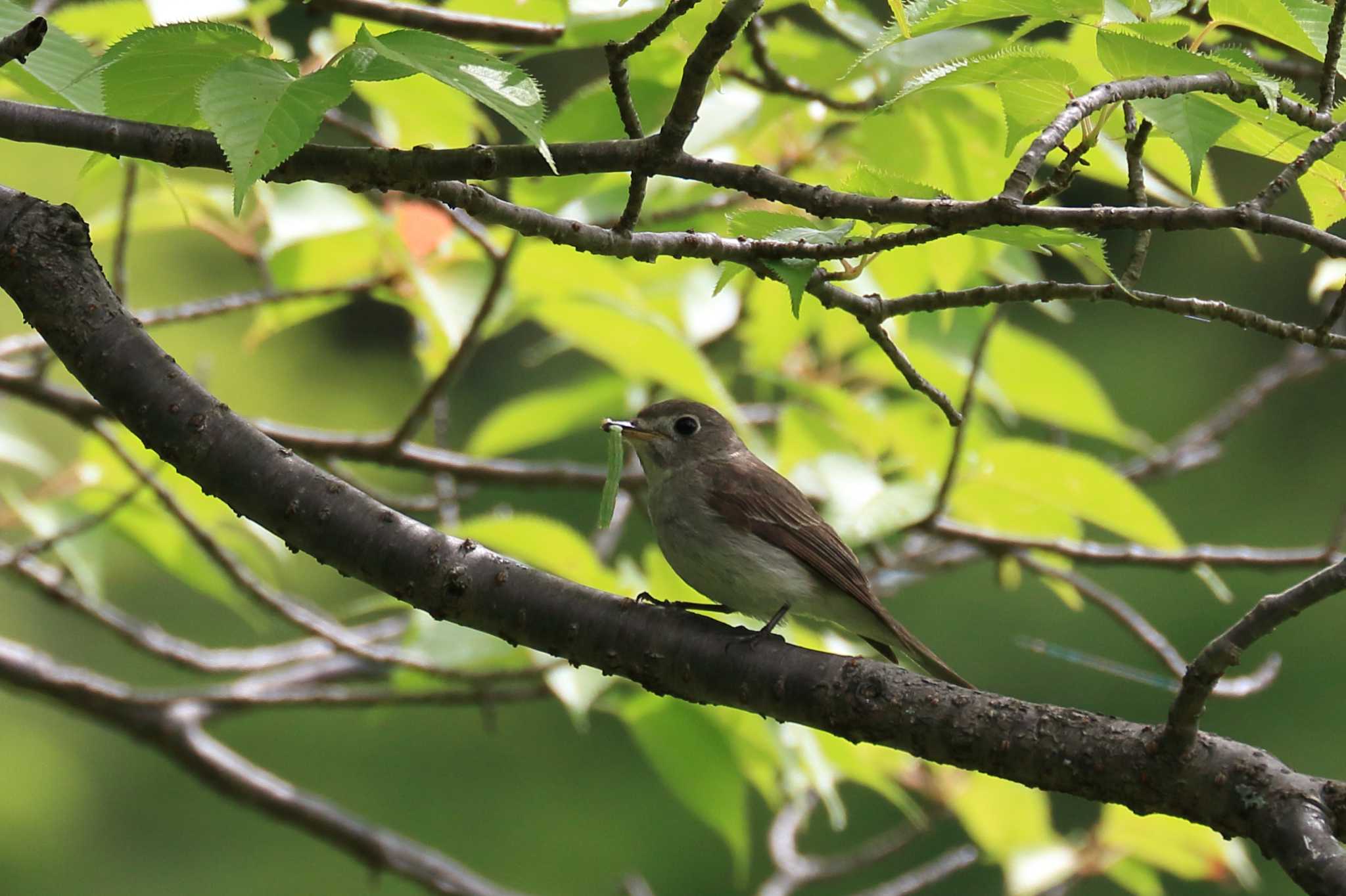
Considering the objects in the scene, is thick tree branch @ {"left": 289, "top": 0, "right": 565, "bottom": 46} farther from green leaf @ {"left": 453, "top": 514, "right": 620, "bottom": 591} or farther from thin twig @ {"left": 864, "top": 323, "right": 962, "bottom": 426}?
thin twig @ {"left": 864, "top": 323, "right": 962, "bottom": 426}

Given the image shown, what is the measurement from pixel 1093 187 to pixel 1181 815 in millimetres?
10978

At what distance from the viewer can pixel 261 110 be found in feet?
6.31

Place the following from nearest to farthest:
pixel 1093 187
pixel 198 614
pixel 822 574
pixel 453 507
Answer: pixel 822 574, pixel 453 507, pixel 198 614, pixel 1093 187

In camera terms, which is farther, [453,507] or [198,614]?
[198,614]

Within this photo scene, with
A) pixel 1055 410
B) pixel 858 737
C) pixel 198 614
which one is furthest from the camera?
pixel 198 614

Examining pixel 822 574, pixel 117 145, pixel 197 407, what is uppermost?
pixel 117 145

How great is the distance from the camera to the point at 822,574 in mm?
4211

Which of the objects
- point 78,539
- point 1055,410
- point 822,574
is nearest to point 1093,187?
point 1055,410

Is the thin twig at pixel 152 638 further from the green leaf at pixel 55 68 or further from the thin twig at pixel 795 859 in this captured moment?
the green leaf at pixel 55 68

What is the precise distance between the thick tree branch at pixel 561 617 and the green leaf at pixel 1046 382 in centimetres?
219

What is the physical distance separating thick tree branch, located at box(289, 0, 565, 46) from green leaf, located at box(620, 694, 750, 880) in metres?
1.91

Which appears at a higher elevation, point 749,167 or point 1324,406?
point 749,167

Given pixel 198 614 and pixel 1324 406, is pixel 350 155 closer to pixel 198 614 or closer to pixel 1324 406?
pixel 198 614

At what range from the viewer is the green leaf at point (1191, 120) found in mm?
2102
